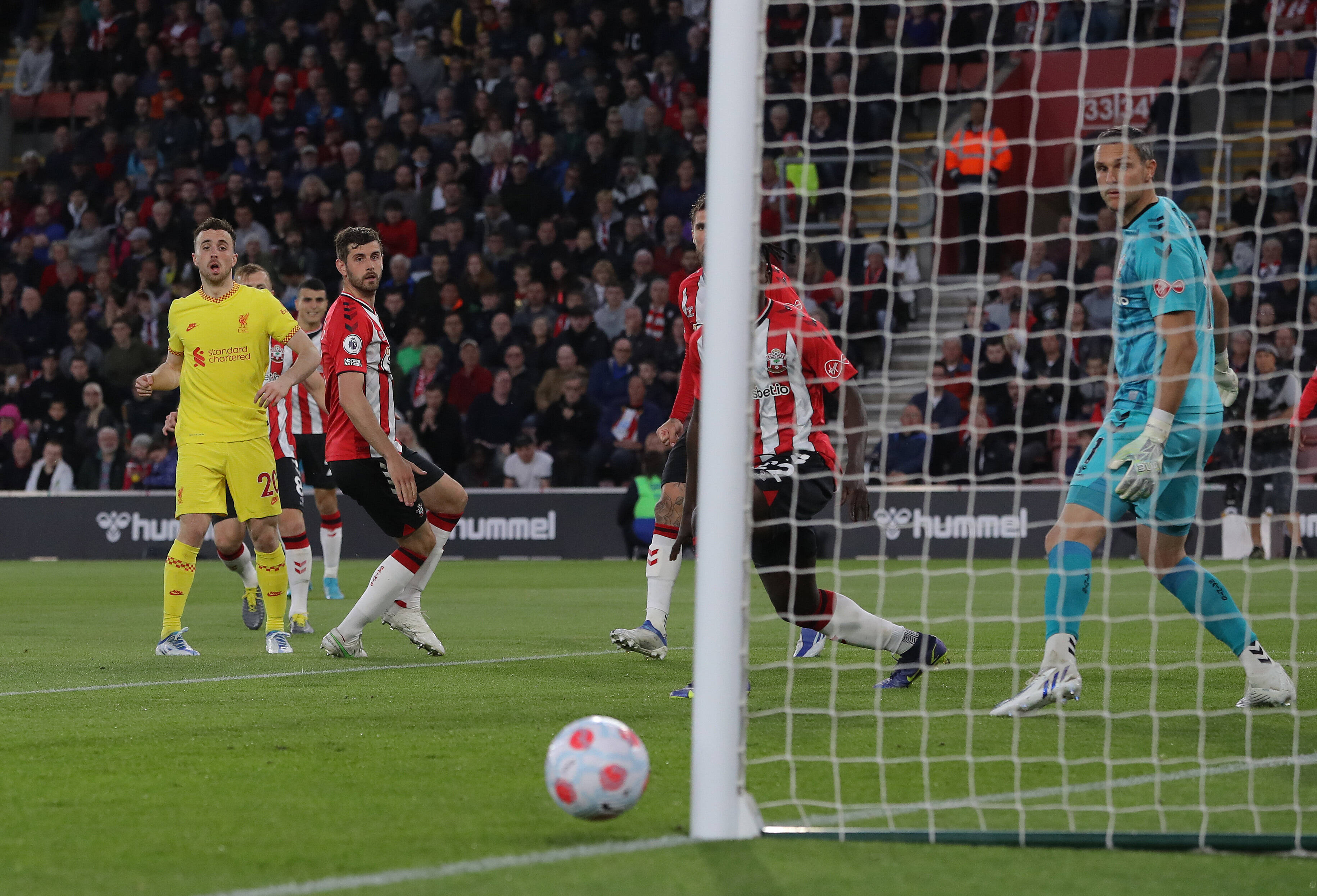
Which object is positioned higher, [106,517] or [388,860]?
[388,860]

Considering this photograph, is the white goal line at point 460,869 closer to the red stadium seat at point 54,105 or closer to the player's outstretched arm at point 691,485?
the player's outstretched arm at point 691,485

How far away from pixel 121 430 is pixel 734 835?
1566 cm

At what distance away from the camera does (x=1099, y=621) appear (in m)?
9.44

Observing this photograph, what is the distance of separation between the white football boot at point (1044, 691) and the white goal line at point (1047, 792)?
2.70 ft

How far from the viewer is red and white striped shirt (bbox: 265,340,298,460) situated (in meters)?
10.1

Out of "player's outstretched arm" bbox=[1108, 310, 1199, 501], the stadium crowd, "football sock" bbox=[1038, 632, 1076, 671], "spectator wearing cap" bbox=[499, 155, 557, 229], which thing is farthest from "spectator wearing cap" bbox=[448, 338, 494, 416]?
"player's outstretched arm" bbox=[1108, 310, 1199, 501]

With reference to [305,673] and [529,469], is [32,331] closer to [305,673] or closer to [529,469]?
[529,469]

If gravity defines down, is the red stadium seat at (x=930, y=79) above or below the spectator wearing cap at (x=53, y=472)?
above

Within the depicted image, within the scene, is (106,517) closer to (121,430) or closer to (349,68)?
(121,430)

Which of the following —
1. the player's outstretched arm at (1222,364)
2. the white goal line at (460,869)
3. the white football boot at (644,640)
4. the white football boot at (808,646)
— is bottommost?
the white football boot at (808,646)

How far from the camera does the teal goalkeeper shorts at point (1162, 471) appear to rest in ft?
17.2

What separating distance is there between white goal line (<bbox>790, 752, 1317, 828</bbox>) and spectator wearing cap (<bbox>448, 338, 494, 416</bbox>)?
13266 mm

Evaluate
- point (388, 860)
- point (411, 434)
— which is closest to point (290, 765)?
point (388, 860)

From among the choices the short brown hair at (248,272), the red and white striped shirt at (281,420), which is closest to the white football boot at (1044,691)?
the short brown hair at (248,272)
